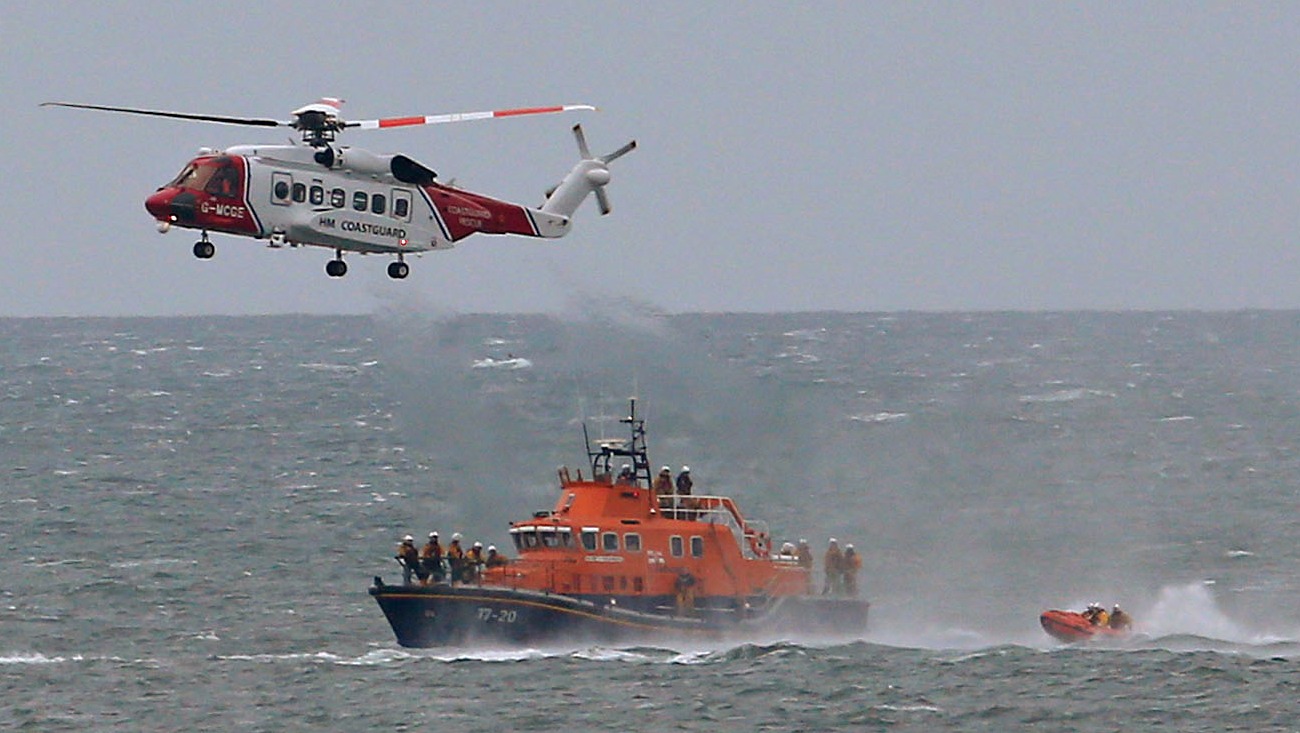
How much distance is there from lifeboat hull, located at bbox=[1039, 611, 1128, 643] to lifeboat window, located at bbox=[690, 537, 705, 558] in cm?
826

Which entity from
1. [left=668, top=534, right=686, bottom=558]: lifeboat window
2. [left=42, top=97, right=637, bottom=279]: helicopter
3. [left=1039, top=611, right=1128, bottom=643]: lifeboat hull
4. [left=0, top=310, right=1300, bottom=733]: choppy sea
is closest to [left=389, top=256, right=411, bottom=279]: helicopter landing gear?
[left=42, top=97, right=637, bottom=279]: helicopter

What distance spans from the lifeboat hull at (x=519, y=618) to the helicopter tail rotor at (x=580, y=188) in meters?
10.9

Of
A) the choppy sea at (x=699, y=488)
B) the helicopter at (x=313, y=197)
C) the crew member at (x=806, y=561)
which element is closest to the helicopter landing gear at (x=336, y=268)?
the helicopter at (x=313, y=197)

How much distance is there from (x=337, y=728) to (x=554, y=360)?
10779 cm

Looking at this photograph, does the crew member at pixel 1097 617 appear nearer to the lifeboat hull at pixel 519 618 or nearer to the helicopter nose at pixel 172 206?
the lifeboat hull at pixel 519 618

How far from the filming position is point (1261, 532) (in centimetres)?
7400

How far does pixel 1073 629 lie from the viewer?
53.8 metres

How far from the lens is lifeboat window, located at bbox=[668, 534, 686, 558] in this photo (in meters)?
53.0

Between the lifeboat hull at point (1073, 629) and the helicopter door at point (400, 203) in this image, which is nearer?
the helicopter door at point (400, 203)

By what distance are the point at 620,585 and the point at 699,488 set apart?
25.2 m

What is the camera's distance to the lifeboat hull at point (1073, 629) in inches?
2114

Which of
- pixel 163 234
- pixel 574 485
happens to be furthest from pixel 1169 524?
pixel 163 234

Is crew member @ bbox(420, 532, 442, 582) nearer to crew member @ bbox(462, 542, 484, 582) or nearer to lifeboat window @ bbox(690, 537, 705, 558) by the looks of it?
crew member @ bbox(462, 542, 484, 582)

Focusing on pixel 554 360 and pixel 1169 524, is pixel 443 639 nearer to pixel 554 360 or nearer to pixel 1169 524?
pixel 1169 524
